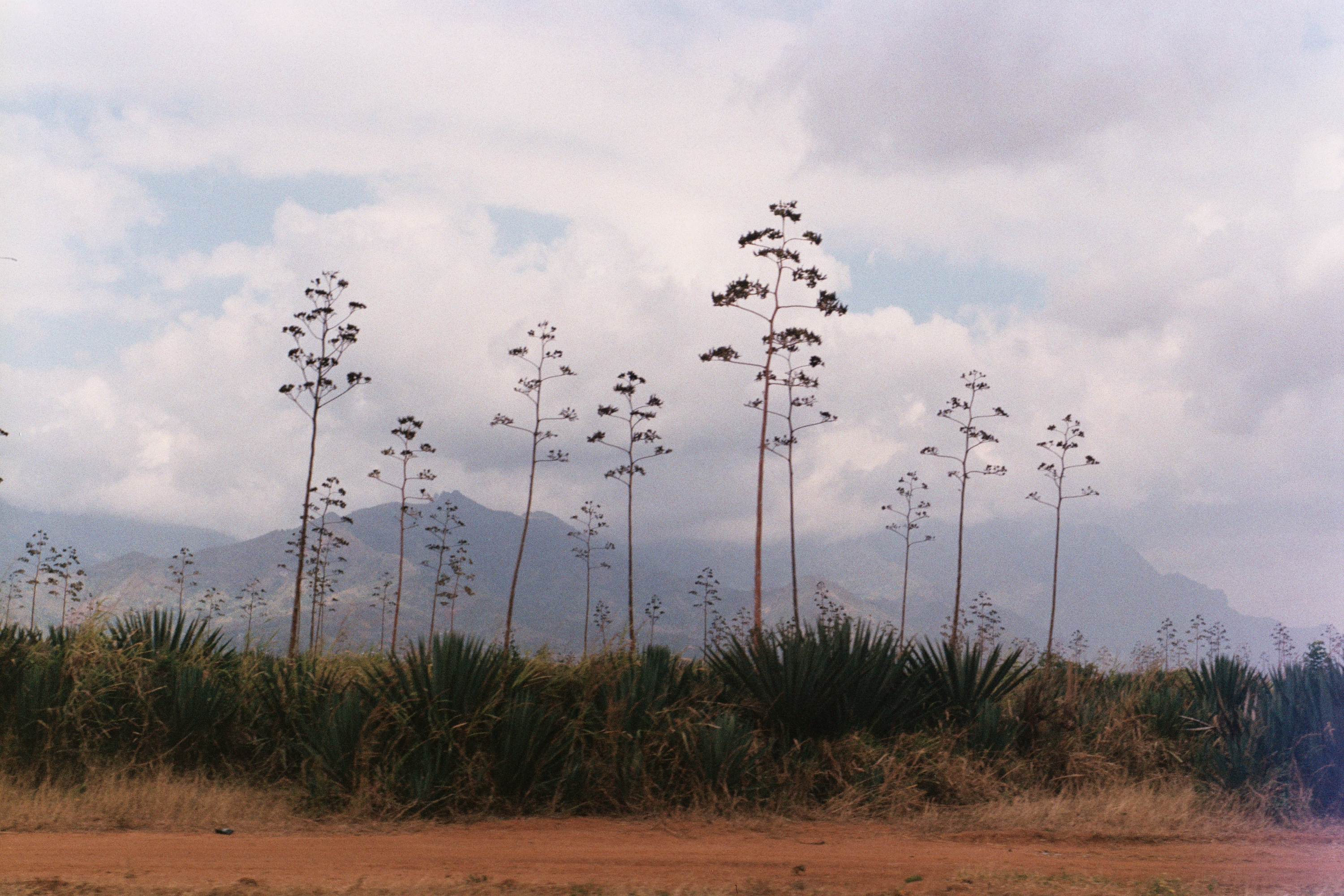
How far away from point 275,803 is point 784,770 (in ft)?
17.9

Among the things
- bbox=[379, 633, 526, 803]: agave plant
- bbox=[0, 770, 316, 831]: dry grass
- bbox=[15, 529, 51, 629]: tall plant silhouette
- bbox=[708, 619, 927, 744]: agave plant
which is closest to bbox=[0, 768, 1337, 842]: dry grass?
bbox=[0, 770, 316, 831]: dry grass

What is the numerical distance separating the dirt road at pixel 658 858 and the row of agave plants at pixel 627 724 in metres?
0.68

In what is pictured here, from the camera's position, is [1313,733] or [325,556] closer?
[1313,733]

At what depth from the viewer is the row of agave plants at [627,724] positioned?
10617 millimetres

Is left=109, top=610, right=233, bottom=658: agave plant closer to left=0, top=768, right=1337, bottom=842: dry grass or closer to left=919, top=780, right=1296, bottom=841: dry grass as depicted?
left=0, top=768, right=1337, bottom=842: dry grass

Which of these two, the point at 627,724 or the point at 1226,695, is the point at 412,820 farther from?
the point at 1226,695

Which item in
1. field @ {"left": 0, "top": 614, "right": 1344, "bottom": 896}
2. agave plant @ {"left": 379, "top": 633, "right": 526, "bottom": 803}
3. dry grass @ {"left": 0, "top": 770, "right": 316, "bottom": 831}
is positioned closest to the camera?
field @ {"left": 0, "top": 614, "right": 1344, "bottom": 896}

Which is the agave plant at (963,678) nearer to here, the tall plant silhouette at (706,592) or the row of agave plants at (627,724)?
the row of agave plants at (627,724)

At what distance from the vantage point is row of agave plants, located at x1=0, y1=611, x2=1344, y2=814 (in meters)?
10.6

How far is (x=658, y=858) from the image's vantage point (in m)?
8.73

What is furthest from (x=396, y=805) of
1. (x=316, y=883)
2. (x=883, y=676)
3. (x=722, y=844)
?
(x=883, y=676)

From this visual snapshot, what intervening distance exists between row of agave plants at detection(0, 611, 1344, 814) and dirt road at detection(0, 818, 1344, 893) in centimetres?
68

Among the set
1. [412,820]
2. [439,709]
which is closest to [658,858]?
[412,820]

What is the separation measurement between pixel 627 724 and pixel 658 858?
7.95 ft
